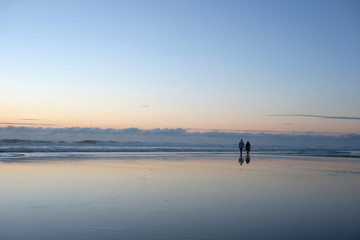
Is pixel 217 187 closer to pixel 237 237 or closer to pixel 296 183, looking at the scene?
pixel 296 183

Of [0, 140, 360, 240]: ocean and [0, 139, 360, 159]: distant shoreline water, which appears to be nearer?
[0, 140, 360, 240]: ocean

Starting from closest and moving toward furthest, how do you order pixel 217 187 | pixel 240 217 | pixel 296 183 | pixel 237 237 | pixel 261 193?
pixel 237 237
pixel 240 217
pixel 261 193
pixel 217 187
pixel 296 183

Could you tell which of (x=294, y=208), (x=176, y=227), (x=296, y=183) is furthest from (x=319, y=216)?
(x=296, y=183)

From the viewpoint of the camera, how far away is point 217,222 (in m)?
7.44

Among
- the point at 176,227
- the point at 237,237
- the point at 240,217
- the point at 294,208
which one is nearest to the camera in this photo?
the point at 237,237

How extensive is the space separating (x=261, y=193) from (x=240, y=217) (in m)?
3.53

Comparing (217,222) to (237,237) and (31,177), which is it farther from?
(31,177)

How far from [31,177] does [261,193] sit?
9.16 metres

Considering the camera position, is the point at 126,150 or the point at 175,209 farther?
the point at 126,150

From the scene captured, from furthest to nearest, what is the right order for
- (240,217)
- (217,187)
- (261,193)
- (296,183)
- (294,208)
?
1. (296,183)
2. (217,187)
3. (261,193)
4. (294,208)
5. (240,217)

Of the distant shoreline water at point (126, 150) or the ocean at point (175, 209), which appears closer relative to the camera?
the ocean at point (175, 209)

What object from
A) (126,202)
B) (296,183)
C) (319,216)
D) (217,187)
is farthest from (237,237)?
(296,183)

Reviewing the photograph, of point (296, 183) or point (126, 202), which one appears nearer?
point (126, 202)

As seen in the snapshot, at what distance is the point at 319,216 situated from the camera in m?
8.09
